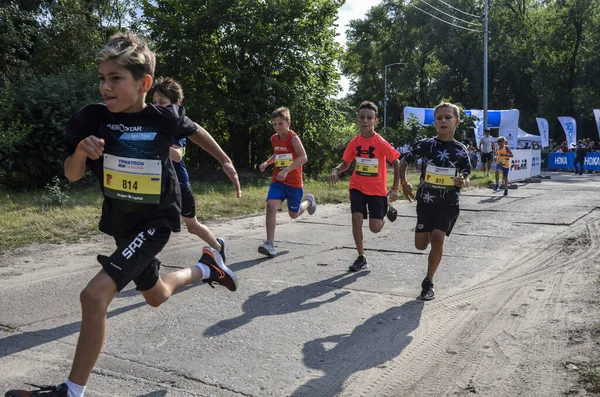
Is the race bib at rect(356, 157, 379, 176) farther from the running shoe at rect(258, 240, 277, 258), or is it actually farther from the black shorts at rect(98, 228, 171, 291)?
the black shorts at rect(98, 228, 171, 291)

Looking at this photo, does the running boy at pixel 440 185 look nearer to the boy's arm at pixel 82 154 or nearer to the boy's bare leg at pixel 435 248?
the boy's bare leg at pixel 435 248

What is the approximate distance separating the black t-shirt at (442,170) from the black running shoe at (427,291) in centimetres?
75

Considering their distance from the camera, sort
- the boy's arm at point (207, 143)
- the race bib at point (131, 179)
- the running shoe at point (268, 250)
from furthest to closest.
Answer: the running shoe at point (268, 250) → the boy's arm at point (207, 143) → the race bib at point (131, 179)

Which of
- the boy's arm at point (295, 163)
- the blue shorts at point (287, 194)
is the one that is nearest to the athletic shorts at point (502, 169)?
the blue shorts at point (287, 194)

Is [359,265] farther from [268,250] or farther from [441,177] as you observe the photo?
[441,177]

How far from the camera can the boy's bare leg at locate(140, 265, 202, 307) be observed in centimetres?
333

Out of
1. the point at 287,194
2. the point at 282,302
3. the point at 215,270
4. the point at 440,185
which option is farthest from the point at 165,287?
the point at 287,194

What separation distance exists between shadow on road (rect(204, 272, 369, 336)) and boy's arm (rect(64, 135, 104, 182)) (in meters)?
1.63

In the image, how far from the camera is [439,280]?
230 inches

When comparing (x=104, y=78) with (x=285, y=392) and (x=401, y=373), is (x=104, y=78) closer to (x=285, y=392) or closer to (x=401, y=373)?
(x=285, y=392)

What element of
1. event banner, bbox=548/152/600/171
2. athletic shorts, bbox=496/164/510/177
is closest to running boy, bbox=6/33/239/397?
athletic shorts, bbox=496/164/510/177

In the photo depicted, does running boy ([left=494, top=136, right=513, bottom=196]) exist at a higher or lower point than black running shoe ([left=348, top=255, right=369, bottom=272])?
higher

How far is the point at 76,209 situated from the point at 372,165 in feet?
19.5

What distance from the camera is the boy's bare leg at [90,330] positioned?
2.71 metres
